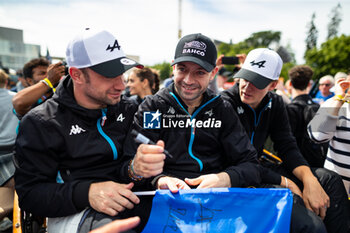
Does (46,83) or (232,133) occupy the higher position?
(46,83)

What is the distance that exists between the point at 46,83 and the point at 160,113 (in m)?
1.53

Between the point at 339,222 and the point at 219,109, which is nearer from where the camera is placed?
the point at 339,222

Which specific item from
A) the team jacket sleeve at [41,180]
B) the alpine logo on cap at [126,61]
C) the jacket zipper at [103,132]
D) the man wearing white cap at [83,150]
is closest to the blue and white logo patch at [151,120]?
the man wearing white cap at [83,150]

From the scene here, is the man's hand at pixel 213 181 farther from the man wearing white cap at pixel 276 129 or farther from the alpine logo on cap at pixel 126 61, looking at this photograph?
the alpine logo on cap at pixel 126 61

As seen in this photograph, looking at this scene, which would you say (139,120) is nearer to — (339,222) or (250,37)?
(339,222)

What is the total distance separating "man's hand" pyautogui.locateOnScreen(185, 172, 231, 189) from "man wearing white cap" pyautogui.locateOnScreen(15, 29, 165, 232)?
0.45 meters

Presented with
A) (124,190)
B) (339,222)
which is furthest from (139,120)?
(339,222)

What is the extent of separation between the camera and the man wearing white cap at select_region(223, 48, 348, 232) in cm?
207

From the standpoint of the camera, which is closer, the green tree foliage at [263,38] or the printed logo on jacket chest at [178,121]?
the printed logo on jacket chest at [178,121]

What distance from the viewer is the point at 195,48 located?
6.84 ft

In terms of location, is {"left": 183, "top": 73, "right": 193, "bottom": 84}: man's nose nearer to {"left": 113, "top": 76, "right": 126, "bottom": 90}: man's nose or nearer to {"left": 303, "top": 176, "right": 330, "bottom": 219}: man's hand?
{"left": 113, "top": 76, "right": 126, "bottom": 90}: man's nose

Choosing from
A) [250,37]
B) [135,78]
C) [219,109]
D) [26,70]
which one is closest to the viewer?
[219,109]

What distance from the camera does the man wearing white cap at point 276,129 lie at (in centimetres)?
207

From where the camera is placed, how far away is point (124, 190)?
158 cm
